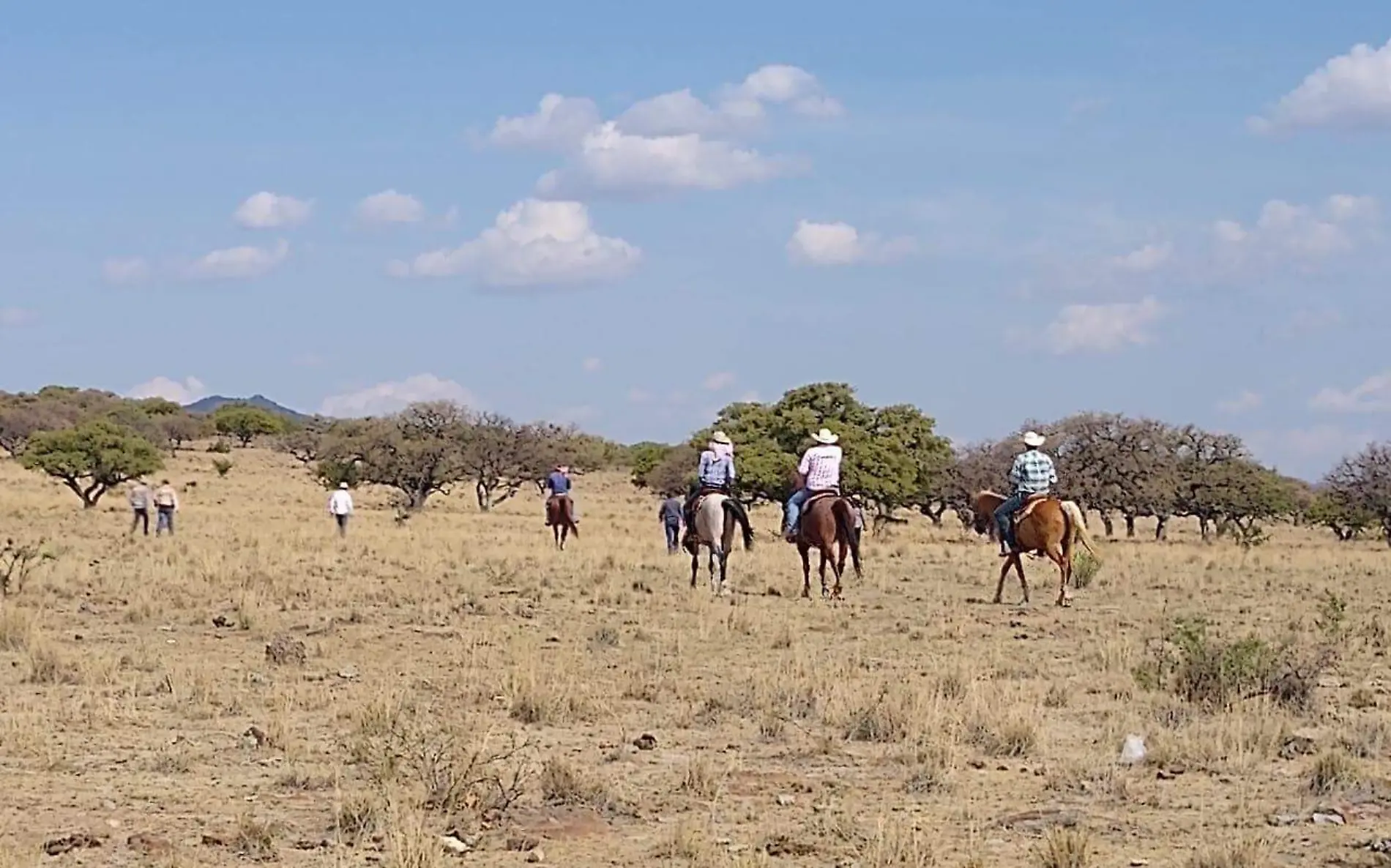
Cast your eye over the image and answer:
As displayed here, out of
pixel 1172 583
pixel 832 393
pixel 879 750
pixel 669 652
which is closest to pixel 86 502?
pixel 832 393

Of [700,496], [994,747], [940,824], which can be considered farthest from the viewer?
[700,496]

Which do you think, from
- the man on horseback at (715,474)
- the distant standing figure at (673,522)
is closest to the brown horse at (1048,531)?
the man on horseback at (715,474)

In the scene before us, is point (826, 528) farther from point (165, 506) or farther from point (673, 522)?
point (165, 506)

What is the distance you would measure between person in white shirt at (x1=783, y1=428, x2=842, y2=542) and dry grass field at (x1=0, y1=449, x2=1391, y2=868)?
1004 mm

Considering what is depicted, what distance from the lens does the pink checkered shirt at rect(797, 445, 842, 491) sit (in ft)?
67.9

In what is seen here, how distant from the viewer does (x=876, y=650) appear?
596 inches

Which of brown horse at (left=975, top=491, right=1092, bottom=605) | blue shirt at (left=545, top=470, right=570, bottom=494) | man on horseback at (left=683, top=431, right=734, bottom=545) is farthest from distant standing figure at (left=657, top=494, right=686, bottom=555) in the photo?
brown horse at (left=975, top=491, right=1092, bottom=605)

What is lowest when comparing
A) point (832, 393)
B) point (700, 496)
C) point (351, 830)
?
point (351, 830)

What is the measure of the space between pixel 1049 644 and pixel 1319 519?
45930 millimetres

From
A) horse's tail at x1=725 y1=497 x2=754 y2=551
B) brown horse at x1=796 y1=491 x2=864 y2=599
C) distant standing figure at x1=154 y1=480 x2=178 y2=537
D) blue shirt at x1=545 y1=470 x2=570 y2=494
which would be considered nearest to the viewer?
brown horse at x1=796 y1=491 x2=864 y2=599

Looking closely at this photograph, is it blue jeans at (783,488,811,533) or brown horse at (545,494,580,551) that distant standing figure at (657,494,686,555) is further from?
blue jeans at (783,488,811,533)

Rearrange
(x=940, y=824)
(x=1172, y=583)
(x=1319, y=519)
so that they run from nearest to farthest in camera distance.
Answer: (x=940, y=824) < (x=1172, y=583) < (x=1319, y=519)

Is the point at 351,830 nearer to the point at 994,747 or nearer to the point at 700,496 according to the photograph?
the point at 994,747

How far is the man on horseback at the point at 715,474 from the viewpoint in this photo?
2211 centimetres
